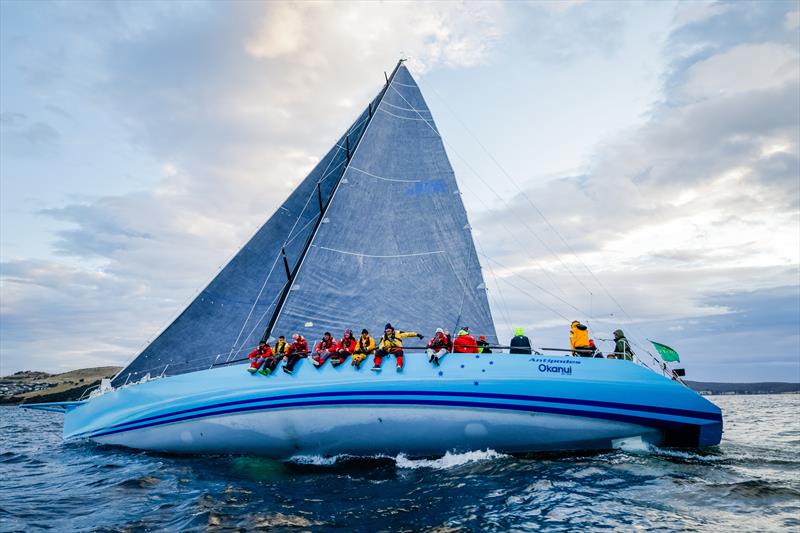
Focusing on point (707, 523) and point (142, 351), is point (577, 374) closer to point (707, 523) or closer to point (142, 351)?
point (707, 523)

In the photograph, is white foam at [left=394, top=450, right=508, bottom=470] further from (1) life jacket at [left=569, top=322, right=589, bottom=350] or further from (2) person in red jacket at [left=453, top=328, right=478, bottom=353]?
(1) life jacket at [left=569, top=322, right=589, bottom=350]

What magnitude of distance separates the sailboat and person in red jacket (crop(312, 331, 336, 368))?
0.28 meters

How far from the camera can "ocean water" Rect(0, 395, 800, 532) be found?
7.94 metres

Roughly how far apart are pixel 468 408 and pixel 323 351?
4.08m

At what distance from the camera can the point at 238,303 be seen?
1952cm

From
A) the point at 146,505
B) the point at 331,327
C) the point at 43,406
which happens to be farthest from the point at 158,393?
the point at 43,406

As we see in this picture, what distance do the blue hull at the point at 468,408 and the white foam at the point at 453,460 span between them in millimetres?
161

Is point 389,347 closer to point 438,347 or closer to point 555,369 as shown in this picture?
point 438,347

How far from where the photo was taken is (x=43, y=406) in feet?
72.7

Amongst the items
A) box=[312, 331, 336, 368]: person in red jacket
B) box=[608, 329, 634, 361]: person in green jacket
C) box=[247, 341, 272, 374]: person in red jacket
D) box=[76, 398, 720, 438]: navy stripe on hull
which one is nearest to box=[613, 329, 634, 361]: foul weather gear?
box=[608, 329, 634, 361]: person in green jacket

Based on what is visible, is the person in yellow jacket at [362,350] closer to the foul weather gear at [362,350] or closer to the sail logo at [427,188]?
the foul weather gear at [362,350]

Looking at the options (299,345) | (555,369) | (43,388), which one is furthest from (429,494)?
(43,388)

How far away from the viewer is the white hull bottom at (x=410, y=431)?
1181 centimetres

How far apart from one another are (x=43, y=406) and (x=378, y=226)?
54.6ft
